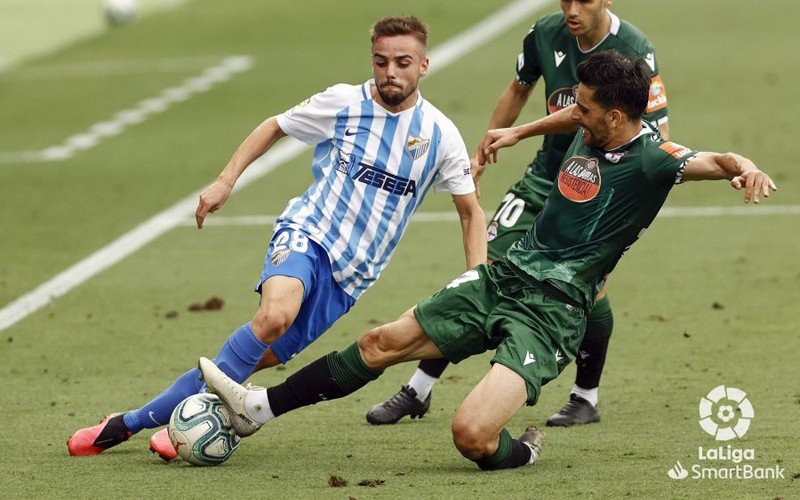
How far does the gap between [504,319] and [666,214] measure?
23.7 ft

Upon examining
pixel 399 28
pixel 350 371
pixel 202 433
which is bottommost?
pixel 202 433

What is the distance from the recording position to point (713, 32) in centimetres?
2142

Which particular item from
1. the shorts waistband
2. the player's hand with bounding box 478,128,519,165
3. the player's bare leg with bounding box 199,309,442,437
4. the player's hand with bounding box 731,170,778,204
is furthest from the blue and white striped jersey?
the player's hand with bounding box 731,170,778,204

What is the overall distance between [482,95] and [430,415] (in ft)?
35.4

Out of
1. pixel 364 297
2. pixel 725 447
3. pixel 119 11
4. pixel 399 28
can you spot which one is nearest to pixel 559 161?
pixel 399 28

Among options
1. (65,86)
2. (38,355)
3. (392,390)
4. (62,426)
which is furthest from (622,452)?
(65,86)

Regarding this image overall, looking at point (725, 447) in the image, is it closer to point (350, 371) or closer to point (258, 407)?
point (350, 371)

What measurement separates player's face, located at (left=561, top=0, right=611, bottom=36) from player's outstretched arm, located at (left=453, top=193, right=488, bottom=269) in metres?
1.14

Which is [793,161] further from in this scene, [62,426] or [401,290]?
[62,426]

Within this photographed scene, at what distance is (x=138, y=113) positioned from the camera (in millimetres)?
18859

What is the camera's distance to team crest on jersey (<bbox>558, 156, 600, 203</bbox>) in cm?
683

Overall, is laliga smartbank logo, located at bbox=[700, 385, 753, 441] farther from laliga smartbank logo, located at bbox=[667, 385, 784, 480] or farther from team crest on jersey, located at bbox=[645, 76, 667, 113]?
team crest on jersey, located at bbox=[645, 76, 667, 113]

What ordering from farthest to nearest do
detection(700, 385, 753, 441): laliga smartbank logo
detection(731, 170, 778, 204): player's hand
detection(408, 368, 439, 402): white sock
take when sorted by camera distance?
detection(408, 368, 439, 402): white sock
detection(700, 385, 753, 441): laliga smartbank logo
detection(731, 170, 778, 204): player's hand

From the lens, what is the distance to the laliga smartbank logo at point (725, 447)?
647 centimetres
